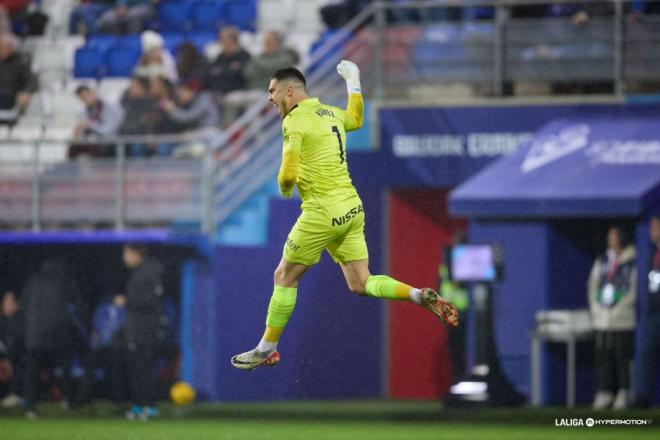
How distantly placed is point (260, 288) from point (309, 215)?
301 inches

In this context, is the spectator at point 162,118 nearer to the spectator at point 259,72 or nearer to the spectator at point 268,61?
the spectator at point 259,72

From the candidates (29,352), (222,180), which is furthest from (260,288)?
(29,352)

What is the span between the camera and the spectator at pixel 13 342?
66.5 feet

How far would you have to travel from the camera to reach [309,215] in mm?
11984

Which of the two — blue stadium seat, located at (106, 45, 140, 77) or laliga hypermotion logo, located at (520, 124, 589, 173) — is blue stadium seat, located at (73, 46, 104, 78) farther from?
laliga hypermotion logo, located at (520, 124, 589, 173)

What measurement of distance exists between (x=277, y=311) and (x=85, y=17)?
12627mm

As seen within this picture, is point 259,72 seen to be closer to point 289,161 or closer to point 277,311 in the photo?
point 277,311

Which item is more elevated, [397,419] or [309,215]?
[309,215]

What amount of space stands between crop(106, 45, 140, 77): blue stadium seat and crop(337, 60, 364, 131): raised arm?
10.7 meters

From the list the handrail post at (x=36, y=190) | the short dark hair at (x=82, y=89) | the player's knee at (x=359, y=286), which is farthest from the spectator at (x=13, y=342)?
the player's knee at (x=359, y=286)

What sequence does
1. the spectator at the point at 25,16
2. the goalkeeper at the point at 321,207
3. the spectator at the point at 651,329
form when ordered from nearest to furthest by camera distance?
1. the goalkeeper at the point at 321,207
2. the spectator at the point at 651,329
3. the spectator at the point at 25,16

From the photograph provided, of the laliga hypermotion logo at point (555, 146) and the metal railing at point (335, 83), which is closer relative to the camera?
the laliga hypermotion logo at point (555, 146)

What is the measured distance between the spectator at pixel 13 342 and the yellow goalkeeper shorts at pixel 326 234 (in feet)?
29.2

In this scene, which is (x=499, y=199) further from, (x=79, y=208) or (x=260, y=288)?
(x=79, y=208)
